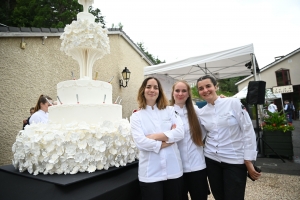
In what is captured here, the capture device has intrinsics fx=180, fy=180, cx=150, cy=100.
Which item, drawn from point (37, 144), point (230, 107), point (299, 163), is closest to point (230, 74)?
point (299, 163)

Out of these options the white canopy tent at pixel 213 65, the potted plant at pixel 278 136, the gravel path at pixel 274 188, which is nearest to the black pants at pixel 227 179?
the gravel path at pixel 274 188

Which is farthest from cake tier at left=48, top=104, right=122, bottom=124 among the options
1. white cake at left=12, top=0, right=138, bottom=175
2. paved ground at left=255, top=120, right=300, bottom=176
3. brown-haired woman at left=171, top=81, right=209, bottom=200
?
paved ground at left=255, top=120, right=300, bottom=176

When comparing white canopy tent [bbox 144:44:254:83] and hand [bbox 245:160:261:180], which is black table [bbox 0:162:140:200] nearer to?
hand [bbox 245:160:261:180]

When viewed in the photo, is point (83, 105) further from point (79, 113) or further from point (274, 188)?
point (274, 188)

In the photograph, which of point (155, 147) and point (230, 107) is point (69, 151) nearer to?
point (155, 147)

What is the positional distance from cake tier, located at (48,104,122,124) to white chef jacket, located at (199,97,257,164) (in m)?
1.26

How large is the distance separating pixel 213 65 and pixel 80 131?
6.24 m

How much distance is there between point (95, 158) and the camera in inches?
74.4

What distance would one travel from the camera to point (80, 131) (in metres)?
1.92

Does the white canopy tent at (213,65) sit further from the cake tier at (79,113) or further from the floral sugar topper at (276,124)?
the cake tier at (79,113)

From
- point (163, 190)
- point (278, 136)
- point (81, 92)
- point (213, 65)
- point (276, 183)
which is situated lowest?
point (276, 183)

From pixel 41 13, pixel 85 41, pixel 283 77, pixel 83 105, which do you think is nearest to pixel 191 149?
pixel 83 105

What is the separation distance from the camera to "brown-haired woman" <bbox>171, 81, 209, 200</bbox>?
1849 mm

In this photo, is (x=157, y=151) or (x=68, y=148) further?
(x=68, y=148)
